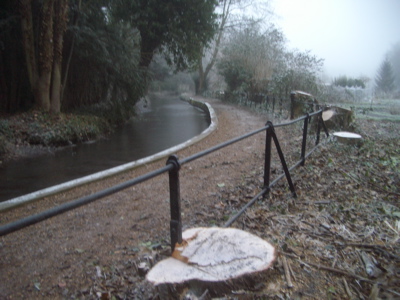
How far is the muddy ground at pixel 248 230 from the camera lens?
228 centimetres

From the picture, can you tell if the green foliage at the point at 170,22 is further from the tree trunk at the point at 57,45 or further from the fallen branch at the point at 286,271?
the fallen branch at the point at 286,271

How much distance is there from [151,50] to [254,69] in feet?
22.2

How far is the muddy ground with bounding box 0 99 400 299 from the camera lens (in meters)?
2.28

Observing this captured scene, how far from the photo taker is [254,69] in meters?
19.4

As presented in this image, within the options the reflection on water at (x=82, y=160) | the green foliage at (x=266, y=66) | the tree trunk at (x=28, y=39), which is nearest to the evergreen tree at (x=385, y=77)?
the green foliage at (x=266, y=66)

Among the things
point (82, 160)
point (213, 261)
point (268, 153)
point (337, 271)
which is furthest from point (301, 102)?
point (213, 261)

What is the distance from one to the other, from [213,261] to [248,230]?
1.14 m

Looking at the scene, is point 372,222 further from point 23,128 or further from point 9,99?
point 9,99

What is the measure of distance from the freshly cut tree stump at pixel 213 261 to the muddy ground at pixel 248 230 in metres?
0.07

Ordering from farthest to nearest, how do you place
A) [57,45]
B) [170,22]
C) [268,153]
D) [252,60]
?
[252,60], [170,22], [57,45], [268,153]

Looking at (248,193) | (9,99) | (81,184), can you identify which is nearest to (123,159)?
(81,184)

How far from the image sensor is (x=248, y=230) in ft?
10.2

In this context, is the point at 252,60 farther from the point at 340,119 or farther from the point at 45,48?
the point at 45,48

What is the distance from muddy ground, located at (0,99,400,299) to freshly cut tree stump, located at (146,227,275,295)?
0.07 metres
